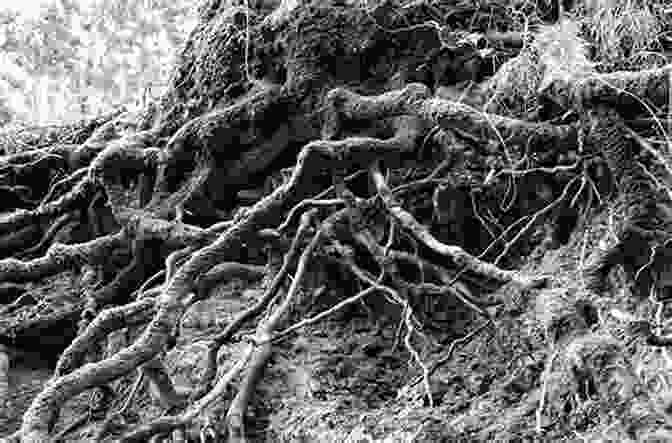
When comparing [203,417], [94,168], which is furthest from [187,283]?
[94,168]

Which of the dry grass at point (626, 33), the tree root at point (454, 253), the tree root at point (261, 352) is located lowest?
the tree root at point (261, 352)

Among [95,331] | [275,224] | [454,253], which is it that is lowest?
[95,331]

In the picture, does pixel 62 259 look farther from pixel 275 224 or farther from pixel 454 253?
pixel 454 253

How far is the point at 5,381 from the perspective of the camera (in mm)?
2842

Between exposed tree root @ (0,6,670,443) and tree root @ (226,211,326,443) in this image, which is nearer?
exposed tree root @ (0,6,670,443)

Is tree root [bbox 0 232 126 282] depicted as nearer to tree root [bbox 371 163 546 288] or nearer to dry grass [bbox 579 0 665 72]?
tree root [bbox 371 163 546 288]

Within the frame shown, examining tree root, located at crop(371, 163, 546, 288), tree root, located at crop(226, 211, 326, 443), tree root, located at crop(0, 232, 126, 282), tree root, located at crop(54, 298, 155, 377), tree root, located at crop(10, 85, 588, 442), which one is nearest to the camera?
tree root, located at crop(371, 163, 546, 288)

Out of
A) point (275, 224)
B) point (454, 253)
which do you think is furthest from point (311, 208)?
point (454, 253)

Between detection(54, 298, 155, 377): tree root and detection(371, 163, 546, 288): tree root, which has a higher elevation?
detection(371, 163, 546, 288): tree root

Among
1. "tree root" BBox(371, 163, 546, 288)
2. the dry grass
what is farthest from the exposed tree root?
the dry grass

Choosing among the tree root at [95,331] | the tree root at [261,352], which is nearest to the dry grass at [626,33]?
the tree root at [261,352]

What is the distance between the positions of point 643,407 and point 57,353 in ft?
8.92

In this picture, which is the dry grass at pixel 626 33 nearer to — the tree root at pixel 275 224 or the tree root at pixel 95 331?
the tree root at pixel 275 224

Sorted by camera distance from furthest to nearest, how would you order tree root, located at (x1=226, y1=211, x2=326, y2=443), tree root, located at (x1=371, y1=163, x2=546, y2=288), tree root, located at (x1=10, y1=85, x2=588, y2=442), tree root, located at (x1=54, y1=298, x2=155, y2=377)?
tree root, located at (x1=54, y1=298, x2=155, y2=377) < tree root, located at (x1=226, y1=211, x2=326, y2=443) < tree root, located at (x1=10, y1=85, x2=588, y2=442) < tree root, located at (x1=371, y1=163, x2=546, y2=288)
